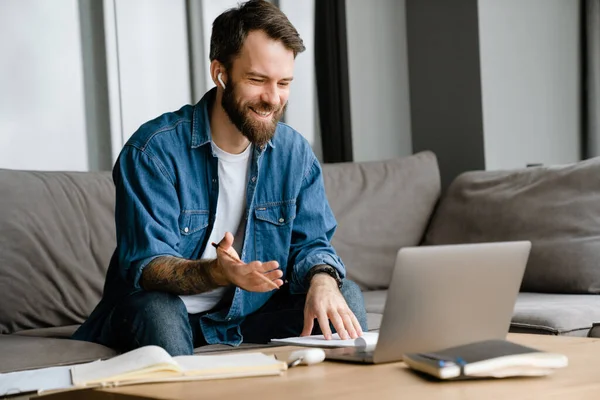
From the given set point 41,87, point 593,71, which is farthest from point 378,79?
point 41,87

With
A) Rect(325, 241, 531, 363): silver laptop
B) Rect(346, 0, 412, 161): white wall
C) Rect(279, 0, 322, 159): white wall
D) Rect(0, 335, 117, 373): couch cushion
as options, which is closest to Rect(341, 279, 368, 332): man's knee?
Rect(0, 335, 117, 373): couch cushion

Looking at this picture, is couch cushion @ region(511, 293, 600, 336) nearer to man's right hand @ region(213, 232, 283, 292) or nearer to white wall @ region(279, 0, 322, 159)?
man's right hand @ region(213, 232, 283, 292)

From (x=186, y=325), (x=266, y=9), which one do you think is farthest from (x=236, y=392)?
(x=266, y=9)

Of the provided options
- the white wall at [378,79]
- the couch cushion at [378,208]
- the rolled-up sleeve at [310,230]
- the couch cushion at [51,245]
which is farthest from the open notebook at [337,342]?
the white wall at [378,79]

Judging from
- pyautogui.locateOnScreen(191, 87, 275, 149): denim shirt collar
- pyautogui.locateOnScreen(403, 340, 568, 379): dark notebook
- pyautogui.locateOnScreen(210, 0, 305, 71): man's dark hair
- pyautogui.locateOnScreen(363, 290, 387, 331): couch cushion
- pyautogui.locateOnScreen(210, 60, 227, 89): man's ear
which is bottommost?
pyautogui.locateOnScreen(363, 290, 387, 331): couch cushion

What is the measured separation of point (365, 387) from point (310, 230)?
3.48 ft

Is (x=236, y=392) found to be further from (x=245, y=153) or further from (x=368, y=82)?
(x=368, y=82)

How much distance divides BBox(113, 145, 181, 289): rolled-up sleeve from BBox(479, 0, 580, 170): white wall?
1840mm

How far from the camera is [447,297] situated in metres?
1.36

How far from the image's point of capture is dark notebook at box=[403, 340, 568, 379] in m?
1.25

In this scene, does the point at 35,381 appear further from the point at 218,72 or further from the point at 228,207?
the point at 218,72

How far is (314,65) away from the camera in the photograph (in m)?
3.91

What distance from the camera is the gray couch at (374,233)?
2.37m

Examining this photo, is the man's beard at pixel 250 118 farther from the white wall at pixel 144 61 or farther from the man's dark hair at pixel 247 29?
the white wall at pixel 144 61
